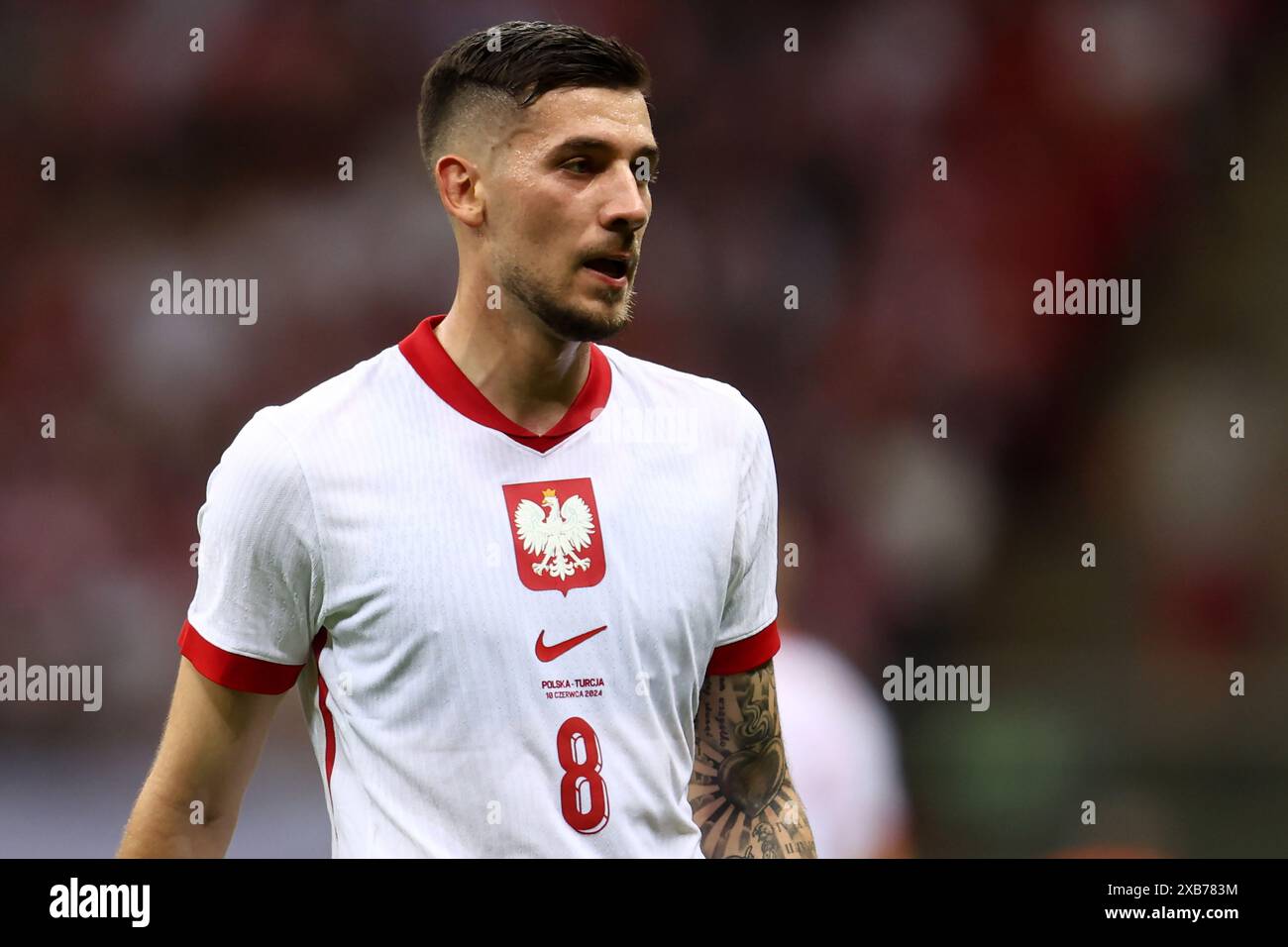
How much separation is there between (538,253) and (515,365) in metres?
0.20

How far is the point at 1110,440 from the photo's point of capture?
578 cm

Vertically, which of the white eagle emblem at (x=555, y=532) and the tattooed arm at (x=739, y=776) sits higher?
the white eagle emblem at (x=555, y=532)

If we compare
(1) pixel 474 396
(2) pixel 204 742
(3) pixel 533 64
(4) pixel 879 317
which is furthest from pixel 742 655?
(4) pixel 879 317

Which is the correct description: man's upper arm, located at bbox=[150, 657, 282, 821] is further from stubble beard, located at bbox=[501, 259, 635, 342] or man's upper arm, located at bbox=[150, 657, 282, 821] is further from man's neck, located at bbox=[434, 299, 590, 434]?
stubble beard, located at bbox=[501, 259, 635, 342]

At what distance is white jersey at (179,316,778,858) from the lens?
2.33 metres

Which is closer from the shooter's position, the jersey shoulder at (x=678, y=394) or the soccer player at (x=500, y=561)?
the soccer player at (x=500, y=561)

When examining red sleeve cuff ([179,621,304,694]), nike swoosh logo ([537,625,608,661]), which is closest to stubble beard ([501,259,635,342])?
nike swoosh logo ([537,625,608,661])

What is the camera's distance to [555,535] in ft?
8.02

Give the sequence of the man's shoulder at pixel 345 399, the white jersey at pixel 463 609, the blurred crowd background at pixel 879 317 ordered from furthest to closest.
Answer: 1. the blurred crowd background at pixel 879 317
2. the man's shoulder at pixel 345 399
3. the white jersey at pixel 463 609

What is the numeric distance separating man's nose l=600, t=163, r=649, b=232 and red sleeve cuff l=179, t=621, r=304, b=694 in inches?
36.9

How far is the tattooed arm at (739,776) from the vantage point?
8.76ft

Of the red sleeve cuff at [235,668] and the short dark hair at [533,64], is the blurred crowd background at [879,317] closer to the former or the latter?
the short dark hair at [533,64]

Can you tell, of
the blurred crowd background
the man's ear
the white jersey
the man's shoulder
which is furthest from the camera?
the blurred crowd background

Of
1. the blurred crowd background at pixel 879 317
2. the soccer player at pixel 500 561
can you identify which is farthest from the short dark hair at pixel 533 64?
the blurred crowd background at pixel 879 317
